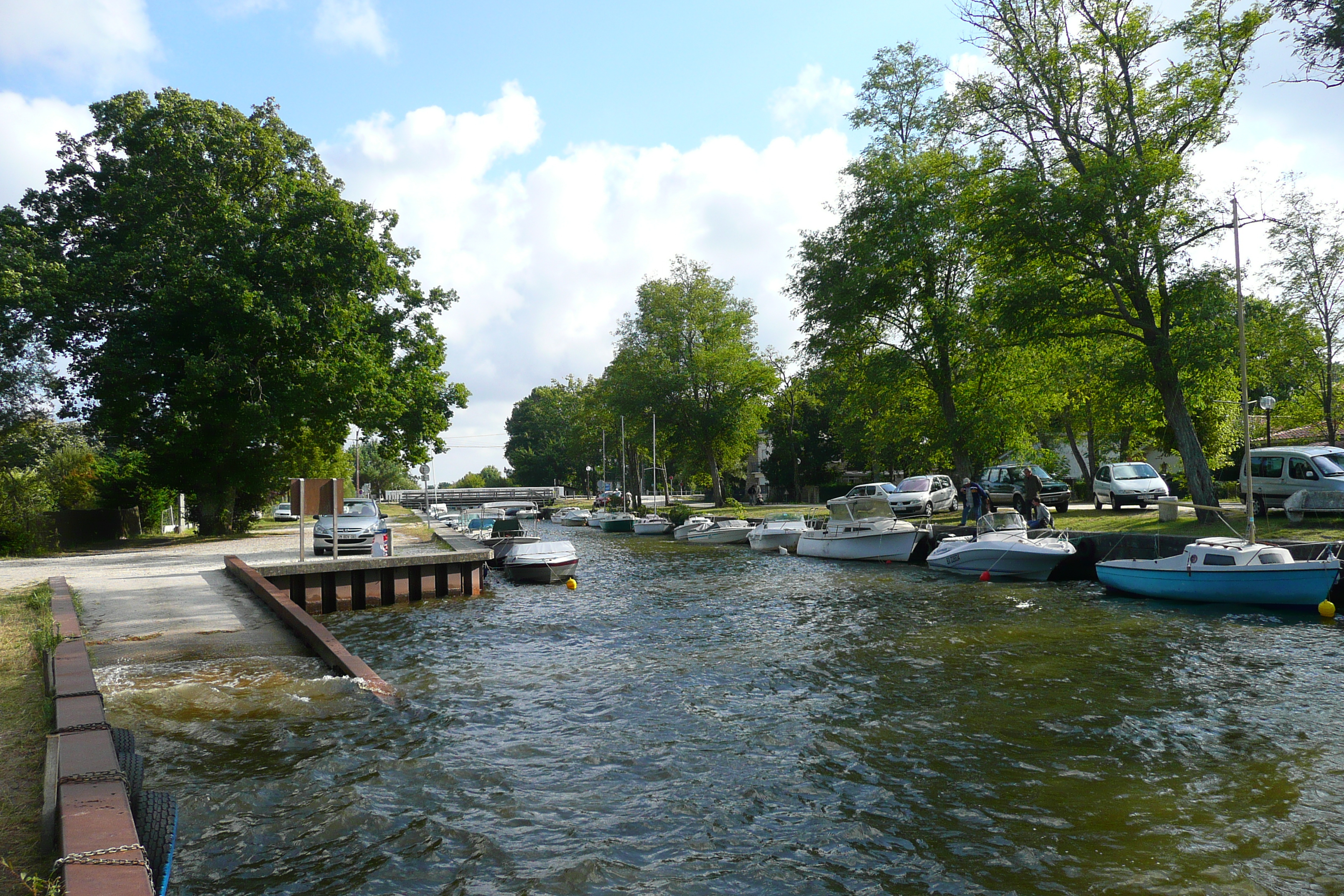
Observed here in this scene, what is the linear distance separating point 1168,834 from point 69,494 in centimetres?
4150

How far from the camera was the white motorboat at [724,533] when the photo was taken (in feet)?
131

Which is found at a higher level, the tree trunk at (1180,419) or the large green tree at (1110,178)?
the large green tree at (1110,178)

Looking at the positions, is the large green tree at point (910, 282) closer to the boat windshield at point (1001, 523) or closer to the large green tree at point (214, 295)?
the boat windshield at point (1001, 523)

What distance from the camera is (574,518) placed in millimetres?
66750

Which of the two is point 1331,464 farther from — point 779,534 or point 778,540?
point 778,540

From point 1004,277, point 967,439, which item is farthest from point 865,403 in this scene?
point 1004,277

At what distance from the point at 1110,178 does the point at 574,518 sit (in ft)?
165

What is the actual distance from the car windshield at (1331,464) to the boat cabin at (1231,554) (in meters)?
6.00

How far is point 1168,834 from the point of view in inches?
257

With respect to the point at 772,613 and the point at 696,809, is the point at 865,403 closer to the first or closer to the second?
the point at 772,613

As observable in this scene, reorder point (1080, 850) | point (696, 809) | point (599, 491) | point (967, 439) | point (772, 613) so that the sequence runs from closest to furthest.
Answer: point (1080, 850) → point (696, 809) → point (772, 613) → point (967, 439) → point (599, 491)

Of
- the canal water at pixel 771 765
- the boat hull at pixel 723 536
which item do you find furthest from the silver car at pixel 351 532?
the boat hull at pixel 723 536

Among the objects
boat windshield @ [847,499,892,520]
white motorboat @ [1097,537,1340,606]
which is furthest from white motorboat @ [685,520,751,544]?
white motorboat @ [1097,537,1340,606]

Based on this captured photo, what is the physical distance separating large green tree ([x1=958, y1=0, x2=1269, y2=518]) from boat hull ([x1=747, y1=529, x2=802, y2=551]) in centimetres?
1324
